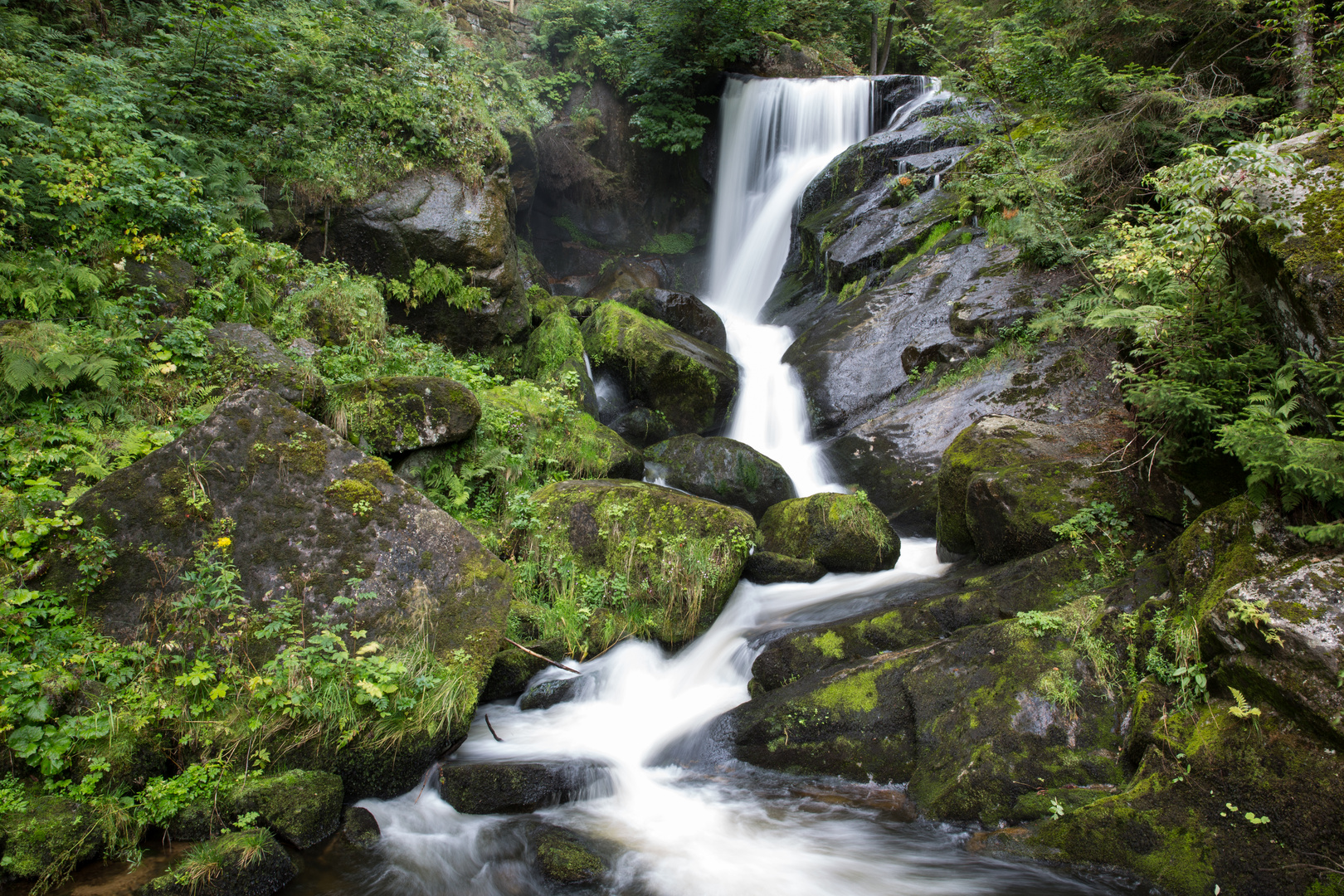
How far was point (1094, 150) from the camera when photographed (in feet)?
26.1

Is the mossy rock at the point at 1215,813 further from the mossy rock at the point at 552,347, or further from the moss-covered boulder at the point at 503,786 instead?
the mossy rock at the point at 552,347

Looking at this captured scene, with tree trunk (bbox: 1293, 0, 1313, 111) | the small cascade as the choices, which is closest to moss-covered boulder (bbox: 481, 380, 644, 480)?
tree trunk (bbox: 1293, 0, 1313, 111)

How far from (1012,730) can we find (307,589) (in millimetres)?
4998

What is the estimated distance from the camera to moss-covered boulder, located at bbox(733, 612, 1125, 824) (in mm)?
4211

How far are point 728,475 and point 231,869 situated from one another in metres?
6.72

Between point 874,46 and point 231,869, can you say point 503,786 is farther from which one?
point 874,46

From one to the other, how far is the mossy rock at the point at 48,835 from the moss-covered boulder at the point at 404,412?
12.2ft

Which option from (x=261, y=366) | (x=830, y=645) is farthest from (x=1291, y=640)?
(x=261, y=366)

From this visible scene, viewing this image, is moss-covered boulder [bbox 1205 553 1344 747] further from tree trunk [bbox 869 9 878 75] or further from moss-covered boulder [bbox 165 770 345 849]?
tree trunk [bbox 869 9 878 75]

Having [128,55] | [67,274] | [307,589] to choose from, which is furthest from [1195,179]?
[128,55]

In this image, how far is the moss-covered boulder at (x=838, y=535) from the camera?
753 cm

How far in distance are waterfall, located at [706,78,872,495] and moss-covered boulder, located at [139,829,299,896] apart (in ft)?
35.2

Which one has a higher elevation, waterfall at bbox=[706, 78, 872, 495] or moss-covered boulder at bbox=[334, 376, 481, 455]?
waterfall at bbox=[706, 78, 872, 495]

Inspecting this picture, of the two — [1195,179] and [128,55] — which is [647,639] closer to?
[1195,179]
